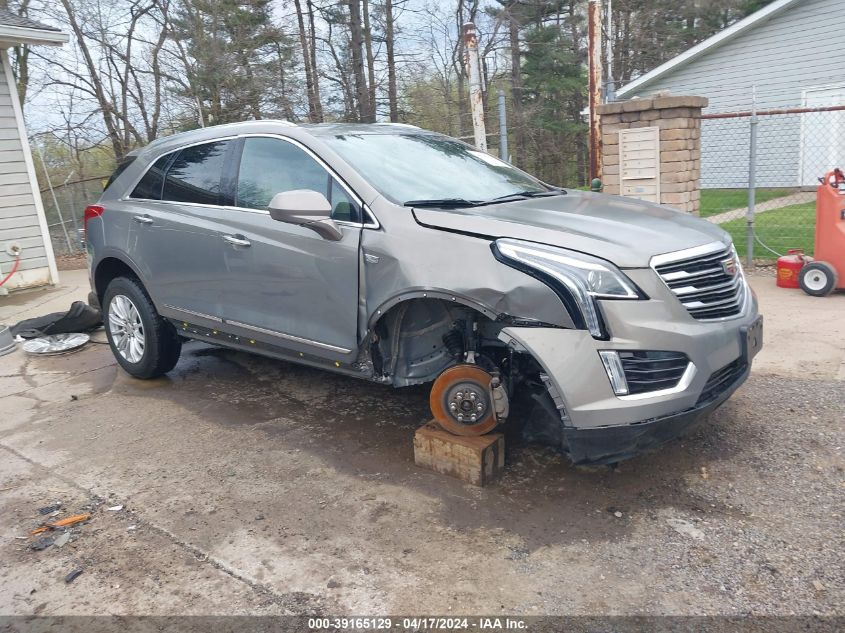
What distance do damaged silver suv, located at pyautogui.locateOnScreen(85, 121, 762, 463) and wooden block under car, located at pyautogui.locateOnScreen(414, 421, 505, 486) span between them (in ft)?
0.36

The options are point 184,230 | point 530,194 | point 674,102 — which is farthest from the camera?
point 674,102

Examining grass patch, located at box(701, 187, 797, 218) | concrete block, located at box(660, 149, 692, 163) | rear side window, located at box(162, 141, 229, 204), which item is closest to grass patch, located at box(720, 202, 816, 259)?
grass patch, located at box(701, 187, 797, 218)

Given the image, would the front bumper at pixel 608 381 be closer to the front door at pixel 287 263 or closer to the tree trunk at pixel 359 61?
the front door at pixel 287 263

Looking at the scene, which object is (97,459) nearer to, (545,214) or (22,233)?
(545,214)

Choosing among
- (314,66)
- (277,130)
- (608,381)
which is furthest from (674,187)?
(314,66)

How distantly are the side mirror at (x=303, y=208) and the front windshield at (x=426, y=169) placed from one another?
33 centimetres

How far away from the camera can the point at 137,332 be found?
5.14 metres

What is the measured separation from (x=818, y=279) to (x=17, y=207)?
10.7 m

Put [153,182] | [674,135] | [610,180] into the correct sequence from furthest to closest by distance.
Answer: [610,180]
[674,135]
[153,182]

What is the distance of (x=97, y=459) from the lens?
392 centimetres

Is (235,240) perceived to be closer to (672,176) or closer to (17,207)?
(672,176)

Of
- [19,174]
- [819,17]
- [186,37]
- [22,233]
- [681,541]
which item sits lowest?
[681,541]

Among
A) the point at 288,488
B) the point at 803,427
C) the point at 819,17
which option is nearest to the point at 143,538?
the point at 288,488

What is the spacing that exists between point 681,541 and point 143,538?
2.43 m
